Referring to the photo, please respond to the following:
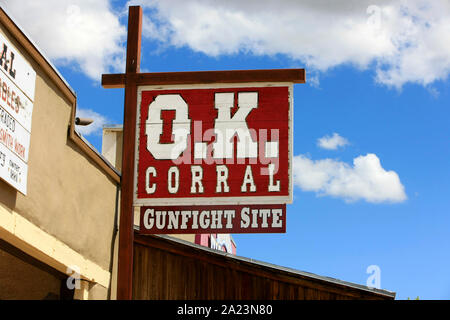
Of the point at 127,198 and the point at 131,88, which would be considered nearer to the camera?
the point at 127,198

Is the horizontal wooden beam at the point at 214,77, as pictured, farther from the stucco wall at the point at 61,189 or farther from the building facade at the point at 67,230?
the stucco wall at the point at 61,189

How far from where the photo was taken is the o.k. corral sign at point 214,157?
424 inches

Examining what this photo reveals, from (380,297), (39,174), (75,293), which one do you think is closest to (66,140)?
(39,174)

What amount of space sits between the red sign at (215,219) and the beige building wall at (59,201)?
2.93ft

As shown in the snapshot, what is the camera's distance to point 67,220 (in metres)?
10.1

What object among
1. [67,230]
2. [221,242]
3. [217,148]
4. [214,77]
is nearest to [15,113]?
[67,230]

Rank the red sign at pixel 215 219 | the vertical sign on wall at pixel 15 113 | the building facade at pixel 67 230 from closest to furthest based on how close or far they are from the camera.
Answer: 1. the vertical sign on wall at pixel 15 113
2. the building facade at pixel 67 230
3. the red sign at pixel 215 219

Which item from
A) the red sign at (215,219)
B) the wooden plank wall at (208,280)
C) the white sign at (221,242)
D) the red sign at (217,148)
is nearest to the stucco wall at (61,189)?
the red sign at (217,148)

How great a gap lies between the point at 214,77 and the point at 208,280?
4.36m

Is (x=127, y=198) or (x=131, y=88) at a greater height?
(x=131, y=88)

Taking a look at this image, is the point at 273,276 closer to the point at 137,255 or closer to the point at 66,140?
the point at 137,255

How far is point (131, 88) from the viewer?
11.4 m

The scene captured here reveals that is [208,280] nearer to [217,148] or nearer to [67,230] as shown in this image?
[217,148]

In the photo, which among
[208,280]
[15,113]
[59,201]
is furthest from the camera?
[208,280]
